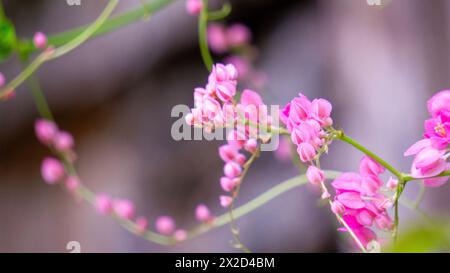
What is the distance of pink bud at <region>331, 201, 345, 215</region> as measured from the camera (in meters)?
0.36

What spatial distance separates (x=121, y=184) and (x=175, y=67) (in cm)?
28

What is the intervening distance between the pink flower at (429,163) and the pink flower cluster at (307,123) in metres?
0.06

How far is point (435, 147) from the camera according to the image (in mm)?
364

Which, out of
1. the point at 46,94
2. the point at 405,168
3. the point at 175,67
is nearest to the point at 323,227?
the point at 405,168

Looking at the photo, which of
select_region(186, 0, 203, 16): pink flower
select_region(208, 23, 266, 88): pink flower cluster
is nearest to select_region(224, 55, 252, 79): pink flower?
select_region(208, 23, 266, 88): pink flower cluster

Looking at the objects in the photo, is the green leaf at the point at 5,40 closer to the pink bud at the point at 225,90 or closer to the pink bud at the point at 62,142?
the pink bud at the point at 62,142

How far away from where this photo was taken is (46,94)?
4.43 ft

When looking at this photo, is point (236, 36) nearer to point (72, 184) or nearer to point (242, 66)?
point (242, 66)

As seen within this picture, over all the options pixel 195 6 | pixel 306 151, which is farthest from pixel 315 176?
pixel 195 6

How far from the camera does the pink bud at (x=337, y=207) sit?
36 cm

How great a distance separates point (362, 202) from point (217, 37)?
77 cm

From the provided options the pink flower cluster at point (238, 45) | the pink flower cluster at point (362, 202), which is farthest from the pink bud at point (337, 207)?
the pink flower cluster at point (238, 45)
